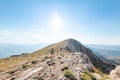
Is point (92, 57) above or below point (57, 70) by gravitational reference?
above

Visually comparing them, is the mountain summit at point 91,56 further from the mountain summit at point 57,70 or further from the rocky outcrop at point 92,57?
the mountain summit at point 57,70

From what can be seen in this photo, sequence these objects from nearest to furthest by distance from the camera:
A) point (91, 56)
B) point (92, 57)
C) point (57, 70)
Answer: point (57, 70), point (92, 57), point (91, 56)

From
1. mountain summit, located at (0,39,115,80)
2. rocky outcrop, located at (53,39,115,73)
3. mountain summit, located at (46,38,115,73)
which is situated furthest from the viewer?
mountain summit, located at (46,38,115,73)

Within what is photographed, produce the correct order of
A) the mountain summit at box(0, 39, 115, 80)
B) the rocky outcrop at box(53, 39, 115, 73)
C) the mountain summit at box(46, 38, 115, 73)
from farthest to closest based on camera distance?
the mountain summit at box(46, 38, 115, 73) → the rocky outcrop at box(53, 39, 115, 73) → the mountain summit at box(0, 39, 115, 80)

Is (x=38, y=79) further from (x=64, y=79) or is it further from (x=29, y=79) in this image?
(x=64, y=79)

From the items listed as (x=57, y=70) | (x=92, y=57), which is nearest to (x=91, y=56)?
(x=92, y=57)

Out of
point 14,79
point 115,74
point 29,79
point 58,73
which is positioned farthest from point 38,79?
point 115,74

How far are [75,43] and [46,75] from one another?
537 feet

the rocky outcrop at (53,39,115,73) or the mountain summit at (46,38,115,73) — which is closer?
the rocky outcrop at (53,39,115,73)

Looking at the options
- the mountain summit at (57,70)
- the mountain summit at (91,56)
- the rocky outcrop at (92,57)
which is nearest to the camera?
the mountain summit at (57,70)

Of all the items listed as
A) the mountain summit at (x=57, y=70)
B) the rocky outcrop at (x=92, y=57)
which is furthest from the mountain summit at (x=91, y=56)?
the mountain summit at (x=57, y=70)

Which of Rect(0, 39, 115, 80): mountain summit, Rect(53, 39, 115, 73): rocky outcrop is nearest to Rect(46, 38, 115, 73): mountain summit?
Rect(53, 39, 115, 73): rocky outcrop

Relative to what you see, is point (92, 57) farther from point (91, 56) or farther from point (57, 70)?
point (57, 70)

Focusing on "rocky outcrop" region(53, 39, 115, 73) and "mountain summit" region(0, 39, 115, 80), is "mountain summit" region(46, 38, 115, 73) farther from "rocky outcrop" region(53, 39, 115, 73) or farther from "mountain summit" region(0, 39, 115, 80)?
"mountain summit" region(0, 39, 115, 80)
